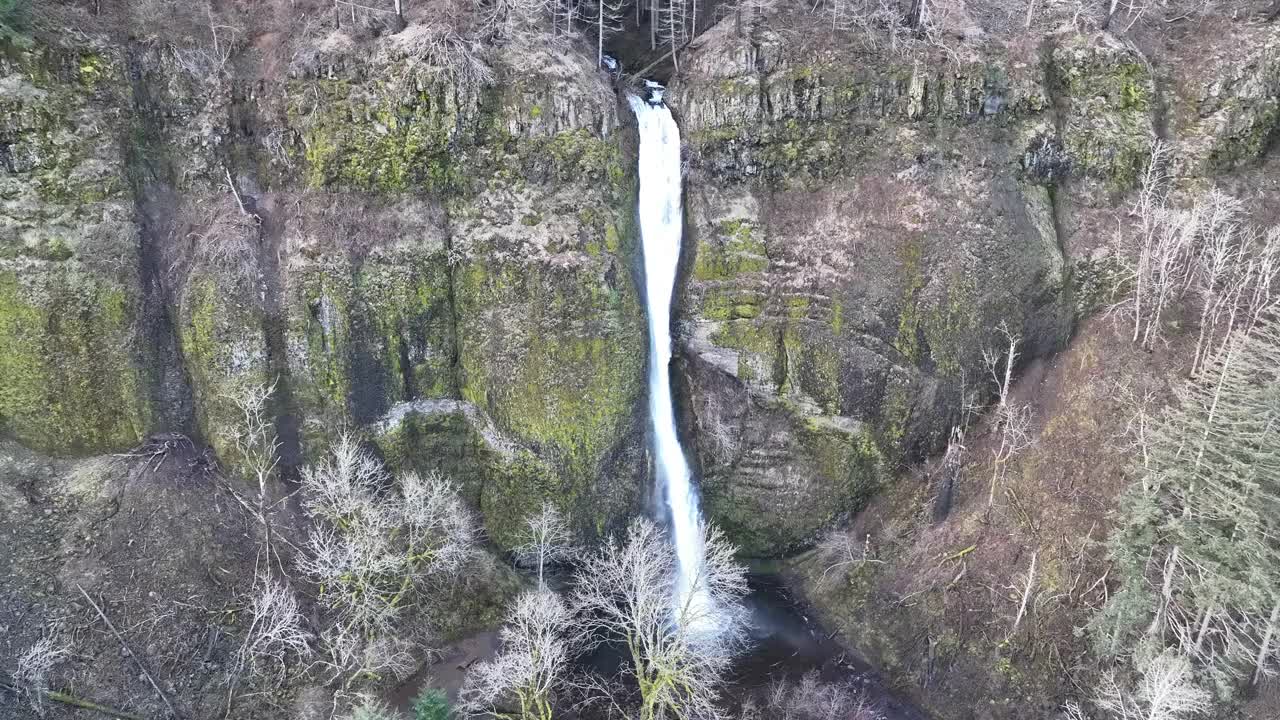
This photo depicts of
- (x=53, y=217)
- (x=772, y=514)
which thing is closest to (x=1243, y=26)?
(x=772, y=514)

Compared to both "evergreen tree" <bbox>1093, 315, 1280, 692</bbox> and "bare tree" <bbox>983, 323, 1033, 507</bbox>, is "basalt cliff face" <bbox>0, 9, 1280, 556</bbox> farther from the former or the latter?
"evergreen tree" <bbox>1093, 315, 1280, 692</bbox>

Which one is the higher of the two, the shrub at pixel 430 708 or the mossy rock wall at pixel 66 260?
the mossy rock wall at pixel 66 260

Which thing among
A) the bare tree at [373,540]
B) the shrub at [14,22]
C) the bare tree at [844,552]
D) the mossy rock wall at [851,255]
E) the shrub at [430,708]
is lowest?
the bare tree at [844,552]

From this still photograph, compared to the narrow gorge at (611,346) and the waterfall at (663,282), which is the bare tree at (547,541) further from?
the waterfall at (663,282)

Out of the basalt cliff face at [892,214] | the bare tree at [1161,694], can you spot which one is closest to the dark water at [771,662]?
the basalt cliff face at [892,214]

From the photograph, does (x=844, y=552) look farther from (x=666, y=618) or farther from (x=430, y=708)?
(x=430, y=708)

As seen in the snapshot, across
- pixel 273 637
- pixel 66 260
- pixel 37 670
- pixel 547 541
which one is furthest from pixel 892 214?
pixel 37 670

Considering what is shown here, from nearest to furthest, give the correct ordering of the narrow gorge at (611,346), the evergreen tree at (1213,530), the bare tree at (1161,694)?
the bare tree at (1161,694) < the evergreen tree at (1213,530) < the narrow gorge at (611,346)
